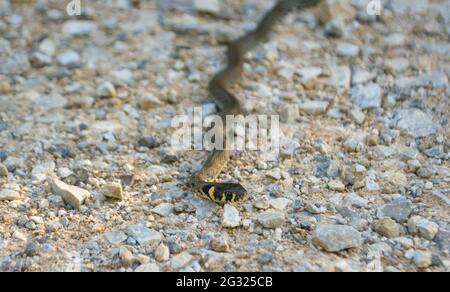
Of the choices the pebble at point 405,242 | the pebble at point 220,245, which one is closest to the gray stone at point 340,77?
the pebble at point 405,242

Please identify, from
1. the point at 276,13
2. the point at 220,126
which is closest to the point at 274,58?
the point at 276,13

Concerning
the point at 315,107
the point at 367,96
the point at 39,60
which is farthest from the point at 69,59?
the point at 367,96

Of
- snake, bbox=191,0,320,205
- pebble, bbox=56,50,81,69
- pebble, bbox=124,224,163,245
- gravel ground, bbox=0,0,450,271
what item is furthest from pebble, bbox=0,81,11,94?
pebble, bbox=124,224,163,245

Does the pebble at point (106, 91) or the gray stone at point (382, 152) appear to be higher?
the pebble at point (106, 91)

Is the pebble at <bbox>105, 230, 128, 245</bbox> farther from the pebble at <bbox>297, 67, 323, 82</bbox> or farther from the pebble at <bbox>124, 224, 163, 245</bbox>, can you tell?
the pebble at <bbox>297, 67, 323, 82</bbox>

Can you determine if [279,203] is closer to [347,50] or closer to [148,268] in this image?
[148,268]

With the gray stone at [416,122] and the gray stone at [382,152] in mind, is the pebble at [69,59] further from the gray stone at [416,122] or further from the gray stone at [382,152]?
the gray stone at [416,122]
